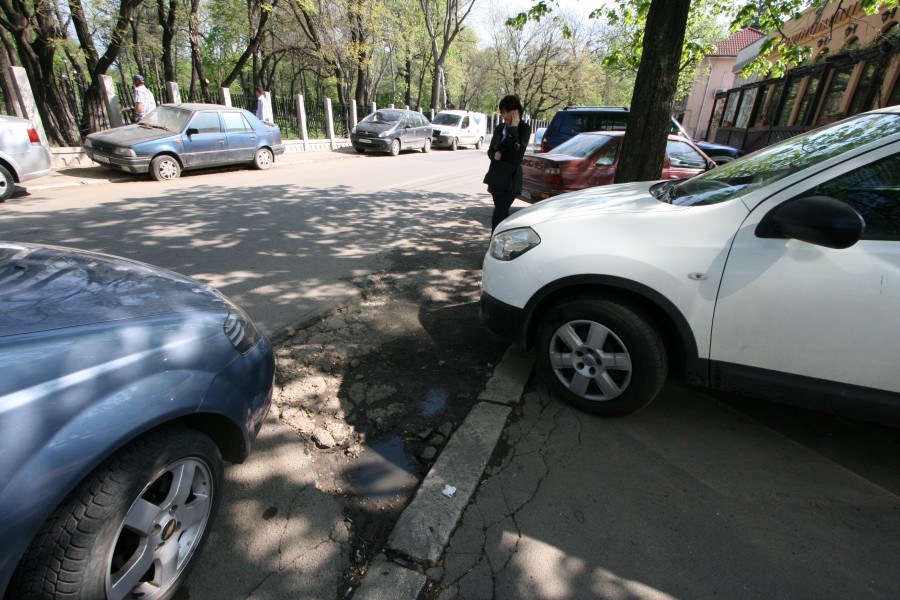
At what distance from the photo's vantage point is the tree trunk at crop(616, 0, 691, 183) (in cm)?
443

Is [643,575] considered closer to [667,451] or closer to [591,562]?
[591,562]

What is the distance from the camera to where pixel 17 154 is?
725 cm

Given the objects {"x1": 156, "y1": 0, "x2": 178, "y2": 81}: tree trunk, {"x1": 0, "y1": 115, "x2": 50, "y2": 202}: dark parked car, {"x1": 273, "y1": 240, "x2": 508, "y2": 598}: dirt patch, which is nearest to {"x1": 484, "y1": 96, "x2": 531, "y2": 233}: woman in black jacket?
{"x1": 273, "y1": 240, "x2": 508, "y2": 598}: dirt patch

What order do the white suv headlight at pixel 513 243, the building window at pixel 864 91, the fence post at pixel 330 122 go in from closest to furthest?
the white suv headlight at pixel 513 243 < the building window at pixel 864 91 < the fence post at pixel 330 122

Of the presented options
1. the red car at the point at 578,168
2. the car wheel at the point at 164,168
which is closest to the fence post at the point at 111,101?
the car wheel at the point at 164,168

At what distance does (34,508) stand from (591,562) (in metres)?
1.92

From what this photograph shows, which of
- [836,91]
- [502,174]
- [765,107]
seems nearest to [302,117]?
[502,174]

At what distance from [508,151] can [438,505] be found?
4.11m

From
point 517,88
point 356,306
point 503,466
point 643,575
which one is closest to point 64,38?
point 356,306

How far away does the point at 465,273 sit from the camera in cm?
529

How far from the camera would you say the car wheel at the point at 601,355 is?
100 inches

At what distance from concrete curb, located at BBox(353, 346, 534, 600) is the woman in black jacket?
300 centimetres

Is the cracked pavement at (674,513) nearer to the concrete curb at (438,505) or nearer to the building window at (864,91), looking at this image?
the concrete curb at (438,505)

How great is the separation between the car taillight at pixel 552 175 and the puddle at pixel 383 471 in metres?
5.20
